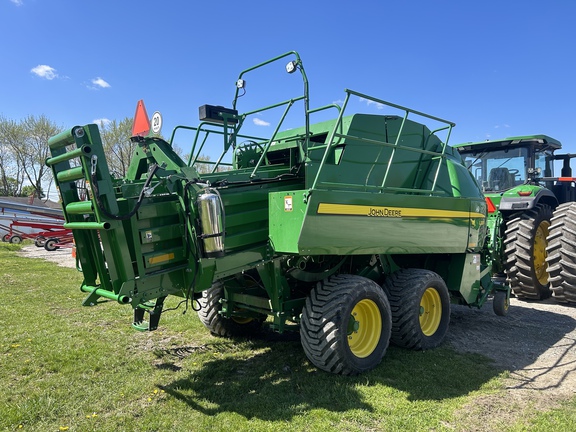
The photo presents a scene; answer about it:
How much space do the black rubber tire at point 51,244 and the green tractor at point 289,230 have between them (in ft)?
44.4

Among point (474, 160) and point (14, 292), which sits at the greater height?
point (474, 160)

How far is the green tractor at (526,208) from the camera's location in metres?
6.97

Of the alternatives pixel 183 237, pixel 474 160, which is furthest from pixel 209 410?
pixel 474 160

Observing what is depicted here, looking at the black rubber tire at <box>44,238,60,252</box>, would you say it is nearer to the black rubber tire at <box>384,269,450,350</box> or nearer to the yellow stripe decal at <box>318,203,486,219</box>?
the black rubber tire at <box>384,269,450,350</box>

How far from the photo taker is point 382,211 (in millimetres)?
4234

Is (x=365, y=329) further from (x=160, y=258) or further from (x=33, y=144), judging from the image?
(x=33, y=144)

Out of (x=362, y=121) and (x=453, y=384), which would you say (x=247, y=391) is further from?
(x=362, y=121)

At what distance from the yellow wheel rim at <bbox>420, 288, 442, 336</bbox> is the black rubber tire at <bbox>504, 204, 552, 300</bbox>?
268cm

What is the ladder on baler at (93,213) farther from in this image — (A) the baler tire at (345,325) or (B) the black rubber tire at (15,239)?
(B) the black rubber tire at (15,239)

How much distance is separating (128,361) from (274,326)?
1.52m

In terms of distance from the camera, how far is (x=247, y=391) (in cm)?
375

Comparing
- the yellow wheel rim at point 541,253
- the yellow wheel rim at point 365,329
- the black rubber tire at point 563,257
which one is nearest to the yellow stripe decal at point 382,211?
the yellow wheel rim at point 365,329

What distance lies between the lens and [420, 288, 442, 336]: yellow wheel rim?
16.7 feet

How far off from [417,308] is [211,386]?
88.5 inches
